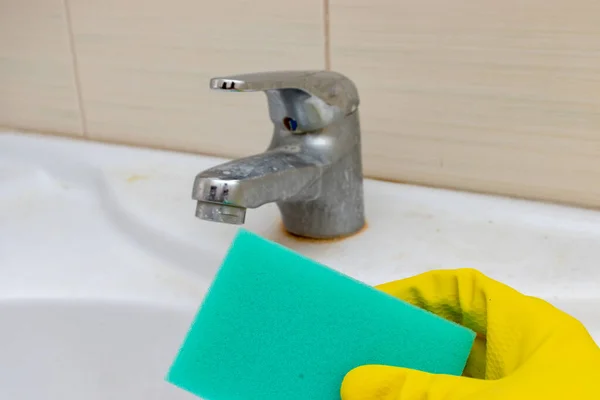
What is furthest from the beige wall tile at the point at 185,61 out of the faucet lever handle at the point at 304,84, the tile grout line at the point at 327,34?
the faucet lever handle at the point at 304,84

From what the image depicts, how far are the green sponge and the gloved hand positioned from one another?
0.05 feet

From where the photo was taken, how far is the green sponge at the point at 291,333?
0.26 meters

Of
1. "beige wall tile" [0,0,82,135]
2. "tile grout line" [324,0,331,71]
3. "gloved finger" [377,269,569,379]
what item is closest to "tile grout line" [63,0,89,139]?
"beige wall tile" [0,0,82,135]

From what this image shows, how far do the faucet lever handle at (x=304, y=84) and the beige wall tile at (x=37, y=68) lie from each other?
34 centimetres

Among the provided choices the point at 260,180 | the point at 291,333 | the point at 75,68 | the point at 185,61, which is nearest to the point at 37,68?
the point at 75,68

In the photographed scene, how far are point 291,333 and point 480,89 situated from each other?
27 cm

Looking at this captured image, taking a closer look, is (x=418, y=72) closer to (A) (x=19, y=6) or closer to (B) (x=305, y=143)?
(B) (x=305, y=143)

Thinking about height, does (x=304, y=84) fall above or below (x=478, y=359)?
above

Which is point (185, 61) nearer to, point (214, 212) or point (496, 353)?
point (214, 212)

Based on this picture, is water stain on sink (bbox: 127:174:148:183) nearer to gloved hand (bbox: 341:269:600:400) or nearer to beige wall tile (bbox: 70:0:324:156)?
beige wall tile (bbox: 70:0:324:156)

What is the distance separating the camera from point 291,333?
269 millimetres

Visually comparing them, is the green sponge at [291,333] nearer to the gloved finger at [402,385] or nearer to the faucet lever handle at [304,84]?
the gloved finger at [402,385]

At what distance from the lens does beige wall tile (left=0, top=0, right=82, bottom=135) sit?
645 mm

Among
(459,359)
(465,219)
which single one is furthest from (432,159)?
(459,359)
